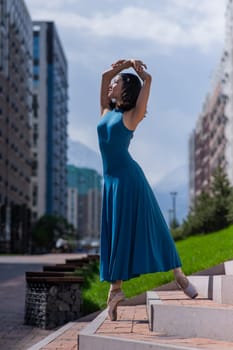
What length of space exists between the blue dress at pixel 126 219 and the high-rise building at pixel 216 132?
54465 mm

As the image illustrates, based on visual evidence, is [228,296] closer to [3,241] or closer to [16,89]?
[3,241]

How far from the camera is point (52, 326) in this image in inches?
376

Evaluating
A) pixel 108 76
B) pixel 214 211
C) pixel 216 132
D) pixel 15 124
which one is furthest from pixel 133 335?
pixel 216 132

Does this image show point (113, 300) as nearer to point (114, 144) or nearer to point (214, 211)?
point (114, 144)

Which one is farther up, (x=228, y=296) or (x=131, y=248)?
(x=131, y=248)

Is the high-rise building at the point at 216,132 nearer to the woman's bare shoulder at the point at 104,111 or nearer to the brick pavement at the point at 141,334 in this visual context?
the woman's bare shoulder at the point at 104,111

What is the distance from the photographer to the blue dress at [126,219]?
245 inches

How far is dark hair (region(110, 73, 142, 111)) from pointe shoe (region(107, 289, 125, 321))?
66.4 inches

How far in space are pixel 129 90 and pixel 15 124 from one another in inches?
3237

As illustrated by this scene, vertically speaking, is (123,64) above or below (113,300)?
above

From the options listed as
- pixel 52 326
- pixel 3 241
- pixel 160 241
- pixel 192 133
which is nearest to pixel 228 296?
pixel 160 241

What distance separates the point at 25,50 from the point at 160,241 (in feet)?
298

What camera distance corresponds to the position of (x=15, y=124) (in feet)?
288

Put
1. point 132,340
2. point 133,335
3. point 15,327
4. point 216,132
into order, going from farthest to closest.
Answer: point 216,132 → point 15,327 → point 133,335 → point 132,340
